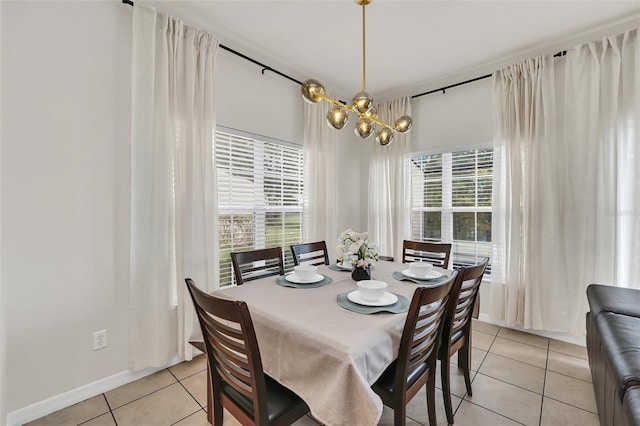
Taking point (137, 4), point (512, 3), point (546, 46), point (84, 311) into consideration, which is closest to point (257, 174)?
point (137, 4)

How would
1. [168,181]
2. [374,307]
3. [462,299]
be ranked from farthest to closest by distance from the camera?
[168,181]
[462,299]
[374,307]

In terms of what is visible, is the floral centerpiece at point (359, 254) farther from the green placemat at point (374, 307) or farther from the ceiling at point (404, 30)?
the ceiling at point (404, 30)

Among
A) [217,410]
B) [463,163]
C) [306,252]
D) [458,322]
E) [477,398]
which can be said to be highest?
[463,163]

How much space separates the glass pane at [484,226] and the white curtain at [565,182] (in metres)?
0.22

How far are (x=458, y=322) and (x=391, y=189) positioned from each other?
2237 mm

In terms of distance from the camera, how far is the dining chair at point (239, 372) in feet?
3.42

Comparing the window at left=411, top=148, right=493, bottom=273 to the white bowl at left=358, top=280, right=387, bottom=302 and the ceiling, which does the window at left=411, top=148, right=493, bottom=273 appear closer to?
the ceiling

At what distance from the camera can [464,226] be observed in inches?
133

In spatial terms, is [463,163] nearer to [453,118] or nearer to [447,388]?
[453,118]

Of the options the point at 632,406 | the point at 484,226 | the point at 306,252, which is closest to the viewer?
the point at 632,406

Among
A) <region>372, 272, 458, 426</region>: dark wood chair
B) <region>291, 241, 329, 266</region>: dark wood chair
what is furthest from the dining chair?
<region>291, 241, 329, 266</region>: dark wood chair

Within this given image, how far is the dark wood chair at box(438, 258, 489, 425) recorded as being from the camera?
1.54 m

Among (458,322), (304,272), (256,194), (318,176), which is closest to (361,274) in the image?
(304,272)

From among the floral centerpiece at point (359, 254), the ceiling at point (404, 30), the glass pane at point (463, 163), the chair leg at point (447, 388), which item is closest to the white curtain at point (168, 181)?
the ceiling at point (404, 30)
